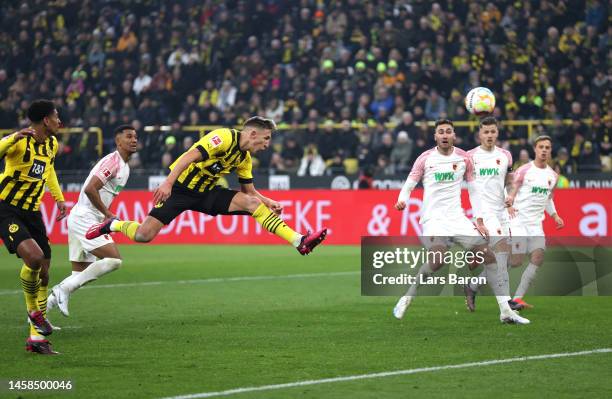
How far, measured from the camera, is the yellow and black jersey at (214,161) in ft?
34.6

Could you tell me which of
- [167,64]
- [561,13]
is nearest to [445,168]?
[561,13]

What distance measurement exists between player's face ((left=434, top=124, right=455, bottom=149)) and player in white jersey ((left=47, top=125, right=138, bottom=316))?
352 centimetres

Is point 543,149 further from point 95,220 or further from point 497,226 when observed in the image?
point 95,220

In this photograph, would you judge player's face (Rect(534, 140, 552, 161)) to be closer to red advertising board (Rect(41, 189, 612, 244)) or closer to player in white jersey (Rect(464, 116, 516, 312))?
player in white jersey (Rect(464, 116, 516, 312))

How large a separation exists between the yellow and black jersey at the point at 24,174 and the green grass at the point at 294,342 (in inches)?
54.1

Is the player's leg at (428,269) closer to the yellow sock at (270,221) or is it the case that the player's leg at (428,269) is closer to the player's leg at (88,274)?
the yellow sock at (270,221)

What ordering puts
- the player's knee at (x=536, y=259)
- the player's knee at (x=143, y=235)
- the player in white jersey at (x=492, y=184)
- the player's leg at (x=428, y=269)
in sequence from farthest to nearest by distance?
the player's knee at (x=536, y=259) → the player in white jersey at (x=492, y=184) → the player's leg at (x=428, y=269) → the player's knee at (x=143, y=235)

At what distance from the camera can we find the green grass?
766 cm

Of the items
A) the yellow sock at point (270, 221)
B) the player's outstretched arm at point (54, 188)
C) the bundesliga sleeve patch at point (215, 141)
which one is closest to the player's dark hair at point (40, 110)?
the player's outstretched arm at point (54, 188)

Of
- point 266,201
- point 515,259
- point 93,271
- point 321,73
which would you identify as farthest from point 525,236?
point 321,73

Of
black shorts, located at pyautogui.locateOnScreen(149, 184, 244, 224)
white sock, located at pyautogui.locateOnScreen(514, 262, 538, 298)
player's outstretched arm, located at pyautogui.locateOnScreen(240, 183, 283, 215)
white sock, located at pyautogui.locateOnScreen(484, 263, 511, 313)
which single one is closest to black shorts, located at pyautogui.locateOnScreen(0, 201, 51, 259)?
black shorts, located at pyautogui.locateOnScreen(149, 184, 244, 224)

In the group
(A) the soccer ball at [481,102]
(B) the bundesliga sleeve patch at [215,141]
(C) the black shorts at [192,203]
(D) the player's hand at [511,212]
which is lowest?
(D) the player's hand at [511,212]

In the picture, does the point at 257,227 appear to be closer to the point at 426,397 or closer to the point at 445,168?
the point at 445,168

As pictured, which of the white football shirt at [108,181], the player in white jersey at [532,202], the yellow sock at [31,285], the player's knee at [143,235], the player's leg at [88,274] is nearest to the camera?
the yellow sock at [31,285]
